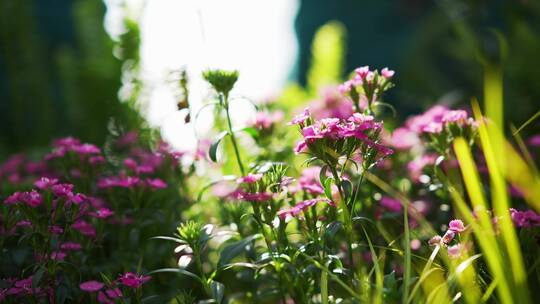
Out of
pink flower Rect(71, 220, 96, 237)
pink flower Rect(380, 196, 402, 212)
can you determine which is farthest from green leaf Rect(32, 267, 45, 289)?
pink flower Rect(380, 196, 402, 212)

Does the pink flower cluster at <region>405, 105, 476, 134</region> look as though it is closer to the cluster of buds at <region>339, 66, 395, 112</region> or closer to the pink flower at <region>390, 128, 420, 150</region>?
the cluster of buds at <region>339, 66, 395, 112</region>

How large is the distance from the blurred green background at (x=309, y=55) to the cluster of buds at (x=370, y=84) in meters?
0.53

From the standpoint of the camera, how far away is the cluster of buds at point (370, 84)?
1565 mm

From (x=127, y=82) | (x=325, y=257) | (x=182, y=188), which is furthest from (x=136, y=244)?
(x=127, y=82)

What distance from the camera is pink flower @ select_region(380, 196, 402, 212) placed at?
1.86 metres

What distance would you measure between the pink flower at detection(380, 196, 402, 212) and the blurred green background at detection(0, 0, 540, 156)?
57 centimetres

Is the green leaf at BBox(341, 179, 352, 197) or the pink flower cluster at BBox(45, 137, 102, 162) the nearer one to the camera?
the green leaf at BBox(341, 179, 352, 197)

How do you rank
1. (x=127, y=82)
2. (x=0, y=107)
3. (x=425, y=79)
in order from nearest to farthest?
(x=127, y=82), (x=425, y=79), (x=0, y=107)

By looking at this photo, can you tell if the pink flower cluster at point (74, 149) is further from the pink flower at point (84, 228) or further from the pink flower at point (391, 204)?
the pink flower at point (391, 204)

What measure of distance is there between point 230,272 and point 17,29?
3.09 metres

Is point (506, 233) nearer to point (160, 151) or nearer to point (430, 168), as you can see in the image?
point (430, 168)

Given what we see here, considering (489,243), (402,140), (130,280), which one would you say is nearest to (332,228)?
(489,243)

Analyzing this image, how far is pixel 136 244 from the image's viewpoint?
5.79 ft

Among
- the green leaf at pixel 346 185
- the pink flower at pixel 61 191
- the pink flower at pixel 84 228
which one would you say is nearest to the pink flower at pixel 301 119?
the green leaf at pixel 346 185
